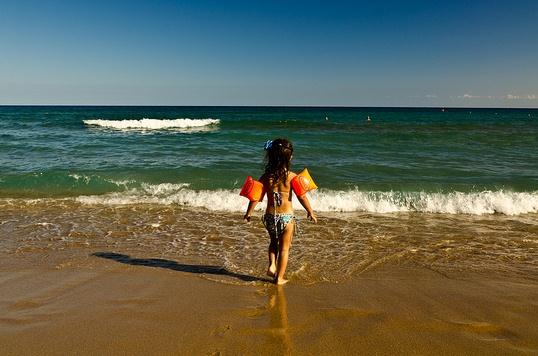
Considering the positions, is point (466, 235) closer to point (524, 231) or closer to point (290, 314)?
point (524, 231)

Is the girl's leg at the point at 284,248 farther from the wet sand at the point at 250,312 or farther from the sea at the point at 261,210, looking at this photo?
the sea at the point at 261,210

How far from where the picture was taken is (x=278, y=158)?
14.7ft

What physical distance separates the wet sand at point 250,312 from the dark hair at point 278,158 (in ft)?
4.47

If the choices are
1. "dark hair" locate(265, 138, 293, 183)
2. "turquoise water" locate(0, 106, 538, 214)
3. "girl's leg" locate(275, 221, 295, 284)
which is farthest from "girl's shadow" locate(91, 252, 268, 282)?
"turquoise water" locate(0, 106, 538, 214)

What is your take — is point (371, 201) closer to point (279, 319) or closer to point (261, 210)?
point (261, 210)

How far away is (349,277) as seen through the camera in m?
5.23

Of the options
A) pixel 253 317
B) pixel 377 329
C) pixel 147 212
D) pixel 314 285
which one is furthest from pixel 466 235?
pixel 147 212

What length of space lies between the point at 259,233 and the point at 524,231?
5084mm

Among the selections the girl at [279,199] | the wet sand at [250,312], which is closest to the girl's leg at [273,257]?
the girl at [279,199]

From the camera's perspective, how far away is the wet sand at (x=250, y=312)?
3477 mm

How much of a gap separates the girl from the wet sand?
0.44m

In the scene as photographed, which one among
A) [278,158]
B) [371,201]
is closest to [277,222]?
[278,158]

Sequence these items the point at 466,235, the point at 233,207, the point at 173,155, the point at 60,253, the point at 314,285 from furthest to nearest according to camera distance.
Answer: the point at 173,155, the point at 233,207, the point at 466,235, the point at 60,253, the point at 314,285

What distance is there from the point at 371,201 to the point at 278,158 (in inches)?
239
